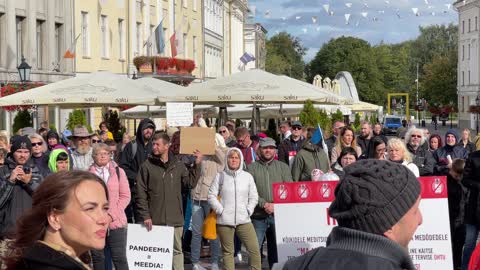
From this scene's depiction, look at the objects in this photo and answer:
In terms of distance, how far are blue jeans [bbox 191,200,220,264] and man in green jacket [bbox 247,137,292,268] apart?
0.74m

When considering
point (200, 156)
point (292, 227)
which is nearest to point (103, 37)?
point (200, 156)

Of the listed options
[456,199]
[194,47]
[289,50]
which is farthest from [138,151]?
[289,50]

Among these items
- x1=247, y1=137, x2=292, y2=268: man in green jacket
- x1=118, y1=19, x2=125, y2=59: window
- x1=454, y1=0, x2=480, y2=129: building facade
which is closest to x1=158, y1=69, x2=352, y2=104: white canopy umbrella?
x1=247, y1=137, x2=292, y2=268: man in green jacket

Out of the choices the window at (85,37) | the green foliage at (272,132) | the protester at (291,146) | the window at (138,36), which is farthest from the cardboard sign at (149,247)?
the window at (138,36)

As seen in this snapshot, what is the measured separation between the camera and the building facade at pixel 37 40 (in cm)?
3422

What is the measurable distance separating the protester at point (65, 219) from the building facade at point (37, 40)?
2929cm

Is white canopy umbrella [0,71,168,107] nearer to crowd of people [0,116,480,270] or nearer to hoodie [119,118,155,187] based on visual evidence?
crowd of people [0,116,480,270]

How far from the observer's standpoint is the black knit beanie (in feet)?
10.0

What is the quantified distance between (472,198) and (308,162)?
240 cm

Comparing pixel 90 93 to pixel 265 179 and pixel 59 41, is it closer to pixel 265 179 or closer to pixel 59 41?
pixel 265 179

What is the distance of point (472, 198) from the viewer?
11.1 meters

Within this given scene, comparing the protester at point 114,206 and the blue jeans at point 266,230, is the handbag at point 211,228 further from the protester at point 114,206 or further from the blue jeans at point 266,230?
the protester at point 114,206

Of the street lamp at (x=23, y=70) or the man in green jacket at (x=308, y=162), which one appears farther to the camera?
the street lamp at (x=23, y=70)

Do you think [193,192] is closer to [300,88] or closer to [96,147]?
[96,147]
